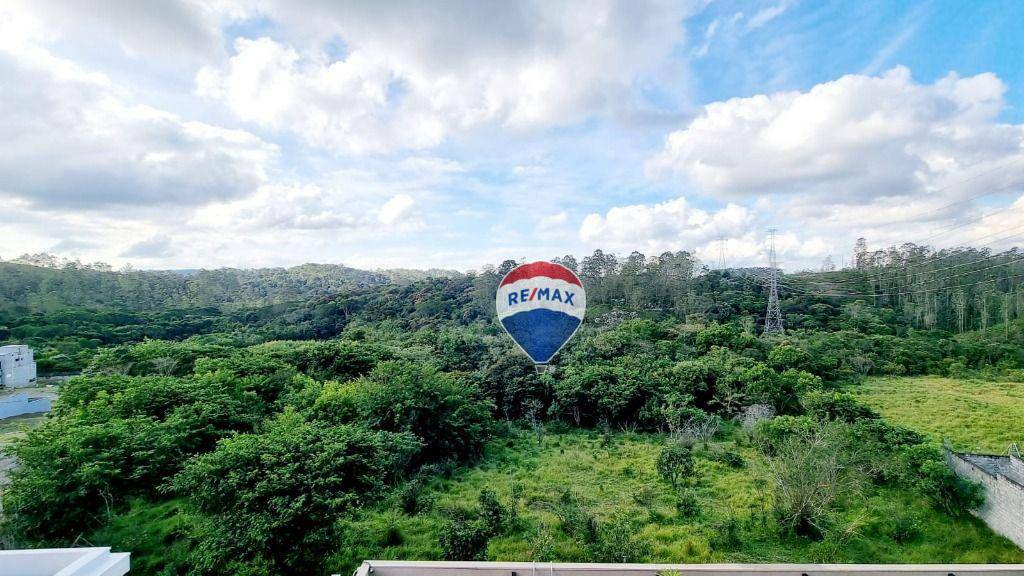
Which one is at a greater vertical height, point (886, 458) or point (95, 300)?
point (95, 300)

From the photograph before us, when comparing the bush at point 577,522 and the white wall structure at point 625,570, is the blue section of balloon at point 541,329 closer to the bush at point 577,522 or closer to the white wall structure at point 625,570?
the bush at point 577,522

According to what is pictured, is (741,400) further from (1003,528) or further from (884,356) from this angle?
(884,356)

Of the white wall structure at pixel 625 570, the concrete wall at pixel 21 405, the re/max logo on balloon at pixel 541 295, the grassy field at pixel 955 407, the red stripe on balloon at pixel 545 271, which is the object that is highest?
the red stripe on balloon at pixel 545 271

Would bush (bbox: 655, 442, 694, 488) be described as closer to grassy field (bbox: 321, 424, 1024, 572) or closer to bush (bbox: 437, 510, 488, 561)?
grassy field (bbox: 321, 424, 1024, 572)

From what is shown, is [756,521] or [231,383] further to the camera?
[231,383]

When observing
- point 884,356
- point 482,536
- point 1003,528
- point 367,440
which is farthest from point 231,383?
point 884,356

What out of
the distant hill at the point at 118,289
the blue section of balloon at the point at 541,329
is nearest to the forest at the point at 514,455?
the blue section of balloon at the point at 541,329

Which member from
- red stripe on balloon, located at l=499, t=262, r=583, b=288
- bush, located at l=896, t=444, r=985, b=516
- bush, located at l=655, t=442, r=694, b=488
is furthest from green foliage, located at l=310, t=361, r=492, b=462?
bush, located at l=896, t=444, r=985, b=516
